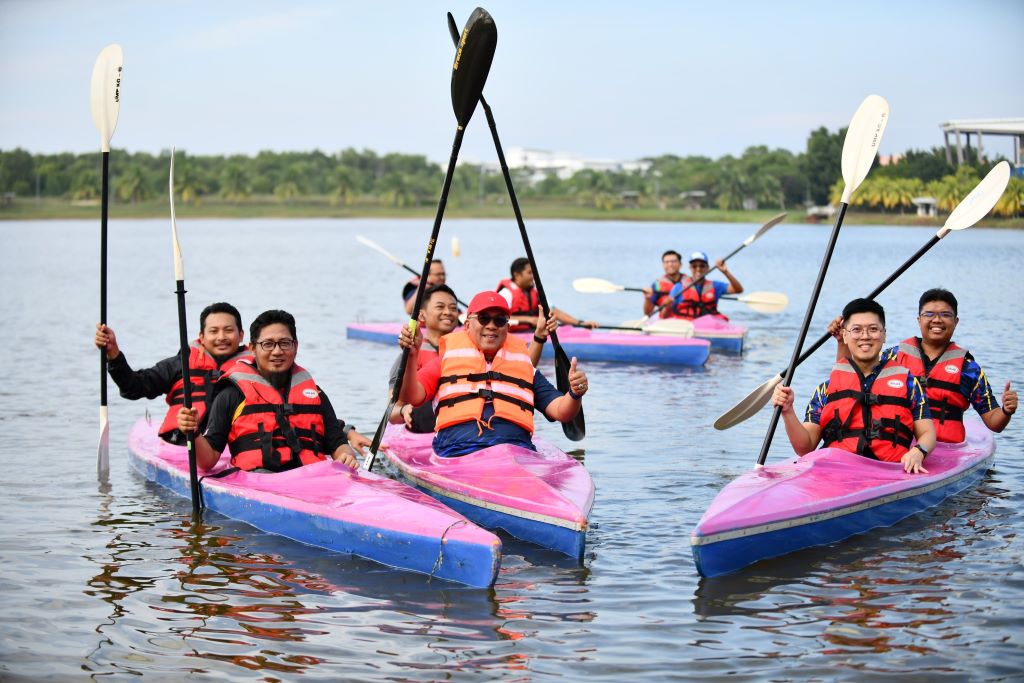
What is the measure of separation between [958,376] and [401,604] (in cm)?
407

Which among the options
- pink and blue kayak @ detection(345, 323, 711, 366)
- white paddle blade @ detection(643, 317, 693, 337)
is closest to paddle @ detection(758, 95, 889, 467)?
pink and blue kayak @ detection(345, 323, 711, 366)

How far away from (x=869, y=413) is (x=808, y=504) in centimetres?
98

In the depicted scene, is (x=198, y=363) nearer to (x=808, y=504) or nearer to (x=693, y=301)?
(x=808, y=504)

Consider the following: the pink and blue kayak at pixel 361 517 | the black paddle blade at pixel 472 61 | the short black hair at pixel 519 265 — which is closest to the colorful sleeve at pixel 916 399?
the pink and blue kayak at pixel 361 517

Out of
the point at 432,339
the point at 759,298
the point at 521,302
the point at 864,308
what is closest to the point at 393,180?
the point at 759,298

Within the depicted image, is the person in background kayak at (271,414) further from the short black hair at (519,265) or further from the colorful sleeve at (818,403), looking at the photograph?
the short black hair at (519,265)

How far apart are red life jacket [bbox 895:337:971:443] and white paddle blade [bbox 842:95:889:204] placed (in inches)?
50.1

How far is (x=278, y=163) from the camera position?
12206cm

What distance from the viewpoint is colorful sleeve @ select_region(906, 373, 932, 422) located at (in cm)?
684

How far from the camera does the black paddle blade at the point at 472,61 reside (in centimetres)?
743

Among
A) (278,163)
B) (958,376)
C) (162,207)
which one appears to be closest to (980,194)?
(958,376)

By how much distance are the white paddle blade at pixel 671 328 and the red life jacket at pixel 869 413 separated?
7806mm

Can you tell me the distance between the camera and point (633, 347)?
14539 millimetres

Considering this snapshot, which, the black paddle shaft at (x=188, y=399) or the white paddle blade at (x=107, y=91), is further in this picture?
the white paddle blade at (x=107, y=91)
